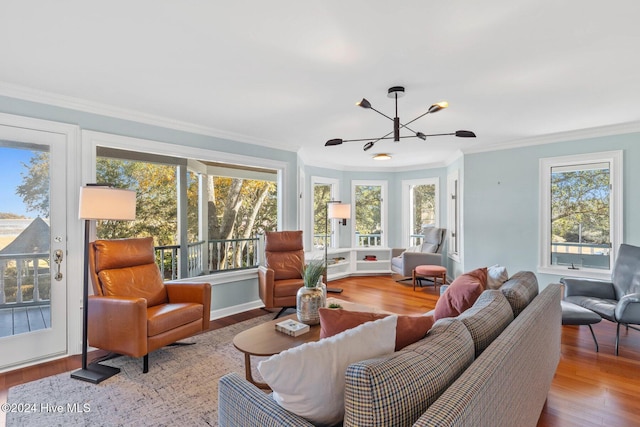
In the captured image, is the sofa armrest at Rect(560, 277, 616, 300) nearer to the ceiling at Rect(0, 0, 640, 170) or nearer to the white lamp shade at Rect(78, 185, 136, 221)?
the ceiling at Rect(0, 0, 640, 170)

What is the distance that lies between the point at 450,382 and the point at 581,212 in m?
4.44

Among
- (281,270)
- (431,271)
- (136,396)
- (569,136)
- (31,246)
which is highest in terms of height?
(569,136)

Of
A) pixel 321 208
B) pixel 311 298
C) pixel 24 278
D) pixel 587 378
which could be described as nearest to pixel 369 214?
pixel 321 208

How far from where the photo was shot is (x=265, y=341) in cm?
230

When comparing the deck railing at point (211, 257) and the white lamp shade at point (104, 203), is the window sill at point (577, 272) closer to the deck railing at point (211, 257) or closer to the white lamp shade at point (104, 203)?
the deck railing at point (211, 257)

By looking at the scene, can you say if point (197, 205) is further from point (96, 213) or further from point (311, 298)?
point (311, 298)

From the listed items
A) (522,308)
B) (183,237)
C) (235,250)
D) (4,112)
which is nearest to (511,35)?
(522,308)

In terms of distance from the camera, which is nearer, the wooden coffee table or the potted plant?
the wooden coffee table

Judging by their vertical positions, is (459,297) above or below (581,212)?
below

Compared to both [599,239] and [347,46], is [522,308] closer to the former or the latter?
[347,46]

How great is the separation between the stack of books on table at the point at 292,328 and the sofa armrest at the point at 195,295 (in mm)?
953

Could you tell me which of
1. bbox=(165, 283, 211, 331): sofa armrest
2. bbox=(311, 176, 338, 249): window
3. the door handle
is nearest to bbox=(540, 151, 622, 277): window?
bbox=(311, 176, 338, 249): window

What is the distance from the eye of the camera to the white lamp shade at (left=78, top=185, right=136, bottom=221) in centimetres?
258

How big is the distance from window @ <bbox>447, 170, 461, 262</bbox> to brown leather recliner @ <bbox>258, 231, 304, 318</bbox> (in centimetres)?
298
